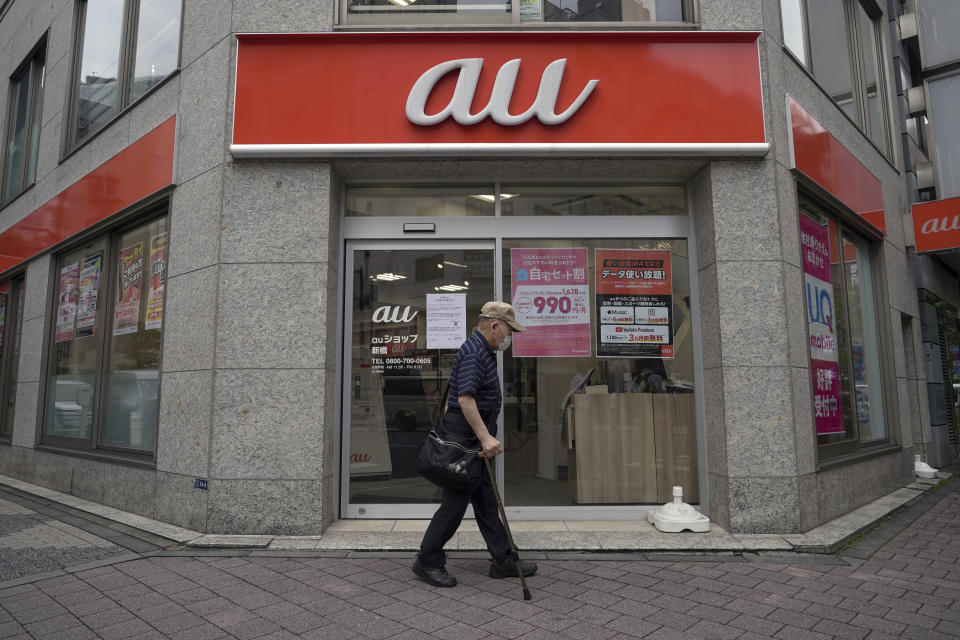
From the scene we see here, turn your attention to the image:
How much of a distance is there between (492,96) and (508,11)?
1.18 meters

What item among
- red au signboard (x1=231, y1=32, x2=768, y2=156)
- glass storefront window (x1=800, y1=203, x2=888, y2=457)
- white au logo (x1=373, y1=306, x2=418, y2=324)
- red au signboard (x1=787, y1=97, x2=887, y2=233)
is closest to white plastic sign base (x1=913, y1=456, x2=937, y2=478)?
glass storefront window (x1=800, y1=203, x2=888, y2=457)

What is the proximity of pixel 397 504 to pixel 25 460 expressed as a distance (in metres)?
6.08

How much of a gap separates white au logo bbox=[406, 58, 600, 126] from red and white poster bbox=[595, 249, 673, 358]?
145 cm

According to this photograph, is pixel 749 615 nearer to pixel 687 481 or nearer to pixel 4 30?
pixel 687 481

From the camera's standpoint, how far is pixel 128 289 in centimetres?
707

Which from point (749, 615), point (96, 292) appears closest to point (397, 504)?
point (749, 615)

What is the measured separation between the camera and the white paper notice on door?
591 centimetres

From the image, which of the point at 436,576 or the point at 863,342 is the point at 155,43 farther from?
the point at 863,342

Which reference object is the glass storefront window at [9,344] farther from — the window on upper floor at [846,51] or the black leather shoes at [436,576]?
the window on upper floor at [846,51]

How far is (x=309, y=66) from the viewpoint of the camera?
5.62 metres

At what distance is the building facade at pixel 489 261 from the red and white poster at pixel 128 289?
21 centimetres

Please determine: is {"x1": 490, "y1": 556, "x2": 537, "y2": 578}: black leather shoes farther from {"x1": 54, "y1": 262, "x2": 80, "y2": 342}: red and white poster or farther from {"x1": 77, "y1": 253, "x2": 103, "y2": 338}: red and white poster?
{"x1": 54, "y1": 262, "x2": 80, "y2": 342}: red and white poster

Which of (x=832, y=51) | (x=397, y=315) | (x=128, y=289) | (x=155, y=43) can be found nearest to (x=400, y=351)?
(x=397, y=315)

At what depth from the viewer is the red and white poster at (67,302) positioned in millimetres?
8180
